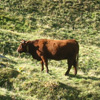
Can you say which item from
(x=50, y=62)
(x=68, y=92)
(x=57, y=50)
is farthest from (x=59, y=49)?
(x=50, y=62)

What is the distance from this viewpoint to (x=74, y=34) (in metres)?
26.1

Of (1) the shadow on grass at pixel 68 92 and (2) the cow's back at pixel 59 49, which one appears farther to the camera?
(2) the cow's back at pixel 59 49

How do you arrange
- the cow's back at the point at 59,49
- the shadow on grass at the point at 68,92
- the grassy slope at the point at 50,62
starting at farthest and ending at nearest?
the cow's back at the point at 59,49
the grassy slope at the point at 50,62
the shadow on grass at the point at 68,92

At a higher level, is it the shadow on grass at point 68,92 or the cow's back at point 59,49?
the cow's back at point 59,49

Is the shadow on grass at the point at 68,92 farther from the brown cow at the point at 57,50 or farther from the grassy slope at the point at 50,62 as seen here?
the brown cow at the point at 57,50

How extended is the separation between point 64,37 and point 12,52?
9.61 metres

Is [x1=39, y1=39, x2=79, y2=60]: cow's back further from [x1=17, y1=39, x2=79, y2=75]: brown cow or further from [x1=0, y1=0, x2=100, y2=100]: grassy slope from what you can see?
[x1=0, y1=0, x2=100, y2=100]: grassy slope

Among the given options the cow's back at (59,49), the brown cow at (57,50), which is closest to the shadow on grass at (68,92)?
the brown cow at (57,50)

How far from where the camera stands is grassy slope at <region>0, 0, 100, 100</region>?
10805 millimetres

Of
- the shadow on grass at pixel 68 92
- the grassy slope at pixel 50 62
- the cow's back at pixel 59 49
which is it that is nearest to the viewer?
the shadow on grass at pixel 68 92

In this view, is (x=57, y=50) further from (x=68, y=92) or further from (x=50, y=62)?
(x=50, y=62)

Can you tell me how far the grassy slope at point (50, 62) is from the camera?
1080cm

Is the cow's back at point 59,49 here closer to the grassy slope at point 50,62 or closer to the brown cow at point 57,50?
the brown cow at point 57,50

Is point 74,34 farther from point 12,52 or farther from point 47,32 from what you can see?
point 12,52
